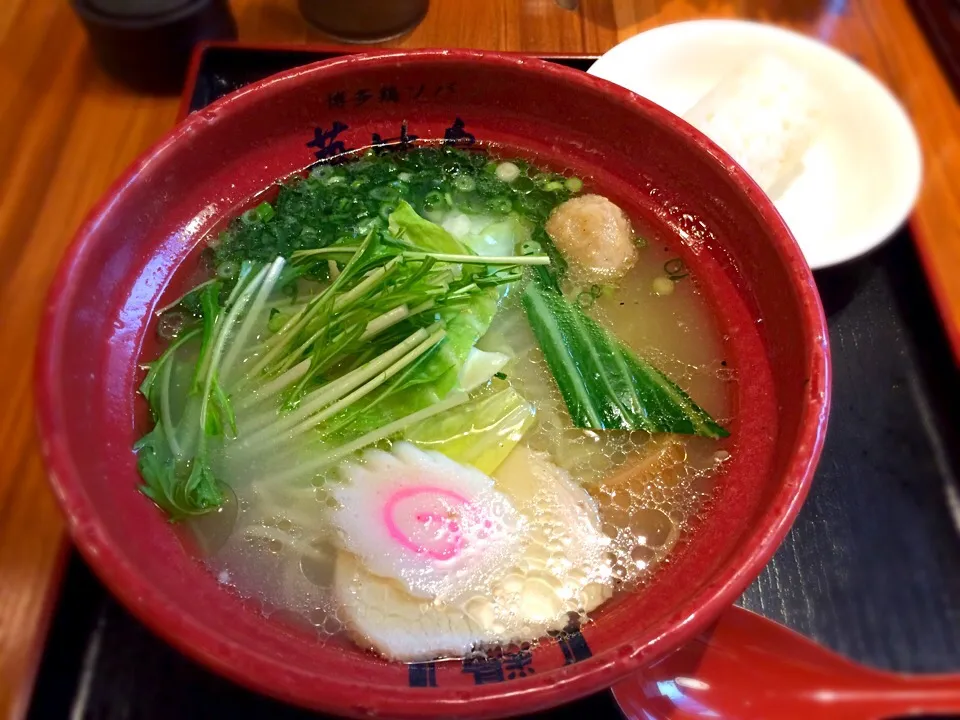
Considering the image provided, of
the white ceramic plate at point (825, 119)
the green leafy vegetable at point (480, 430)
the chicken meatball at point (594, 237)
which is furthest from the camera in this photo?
the white ceramic plate at point (825, 119)

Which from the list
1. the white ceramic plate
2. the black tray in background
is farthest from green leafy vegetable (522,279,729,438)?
the white ceramic plate

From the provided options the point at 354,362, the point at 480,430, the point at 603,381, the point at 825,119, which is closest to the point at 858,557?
the point at 603,381

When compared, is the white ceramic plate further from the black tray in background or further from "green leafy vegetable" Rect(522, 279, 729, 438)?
"green leafy vegetable" Rect(522, 279, 729, 438)

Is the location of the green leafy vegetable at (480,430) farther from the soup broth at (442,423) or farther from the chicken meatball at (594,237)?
the chicken meatball at (594,237)

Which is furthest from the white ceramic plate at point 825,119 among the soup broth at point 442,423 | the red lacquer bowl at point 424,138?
the soup broth at point 442,423

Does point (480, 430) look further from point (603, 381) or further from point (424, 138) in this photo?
point (424, 138)

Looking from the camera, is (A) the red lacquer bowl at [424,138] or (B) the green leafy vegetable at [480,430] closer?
(A) the red lacquer bowl at [424,138]
